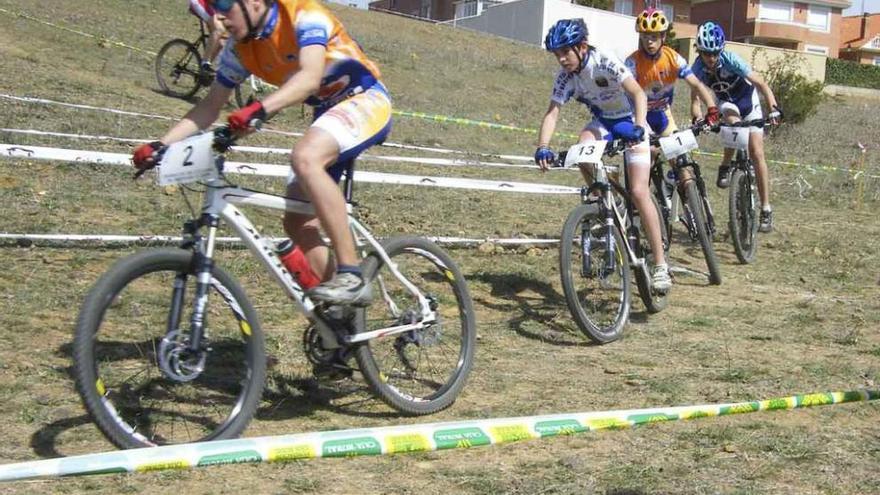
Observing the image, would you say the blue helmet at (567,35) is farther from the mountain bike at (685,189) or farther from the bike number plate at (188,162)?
the bike number plate at (188,162)

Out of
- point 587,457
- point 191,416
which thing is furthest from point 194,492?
point 587,457

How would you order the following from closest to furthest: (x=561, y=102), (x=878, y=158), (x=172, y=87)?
(x=561, y=102), (x=172, y=87), (x=878, y=158)

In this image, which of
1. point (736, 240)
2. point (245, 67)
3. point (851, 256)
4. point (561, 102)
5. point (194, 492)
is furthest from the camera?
point (851, 256)

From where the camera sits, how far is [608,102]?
23.9ft

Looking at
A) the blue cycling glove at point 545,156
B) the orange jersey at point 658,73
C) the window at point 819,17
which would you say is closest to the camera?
the blue cycling glove at point 545,156

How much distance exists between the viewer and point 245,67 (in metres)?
4.64

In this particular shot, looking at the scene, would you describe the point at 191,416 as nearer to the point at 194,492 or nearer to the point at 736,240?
the point at 194,492

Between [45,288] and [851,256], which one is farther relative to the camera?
[851,256]

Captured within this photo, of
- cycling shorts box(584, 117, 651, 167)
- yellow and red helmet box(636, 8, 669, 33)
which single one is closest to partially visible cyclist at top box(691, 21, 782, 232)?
yellow and red helmet box(636, 8, 669, 33)

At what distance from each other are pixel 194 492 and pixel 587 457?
159 cm

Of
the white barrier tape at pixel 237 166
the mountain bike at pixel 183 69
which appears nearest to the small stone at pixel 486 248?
the white barrier tape at pixel 237 166

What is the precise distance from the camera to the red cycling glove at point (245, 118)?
3955 mm

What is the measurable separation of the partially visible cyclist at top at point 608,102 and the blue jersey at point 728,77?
291 cm

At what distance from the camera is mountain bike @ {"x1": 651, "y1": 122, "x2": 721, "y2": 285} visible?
8297mm
